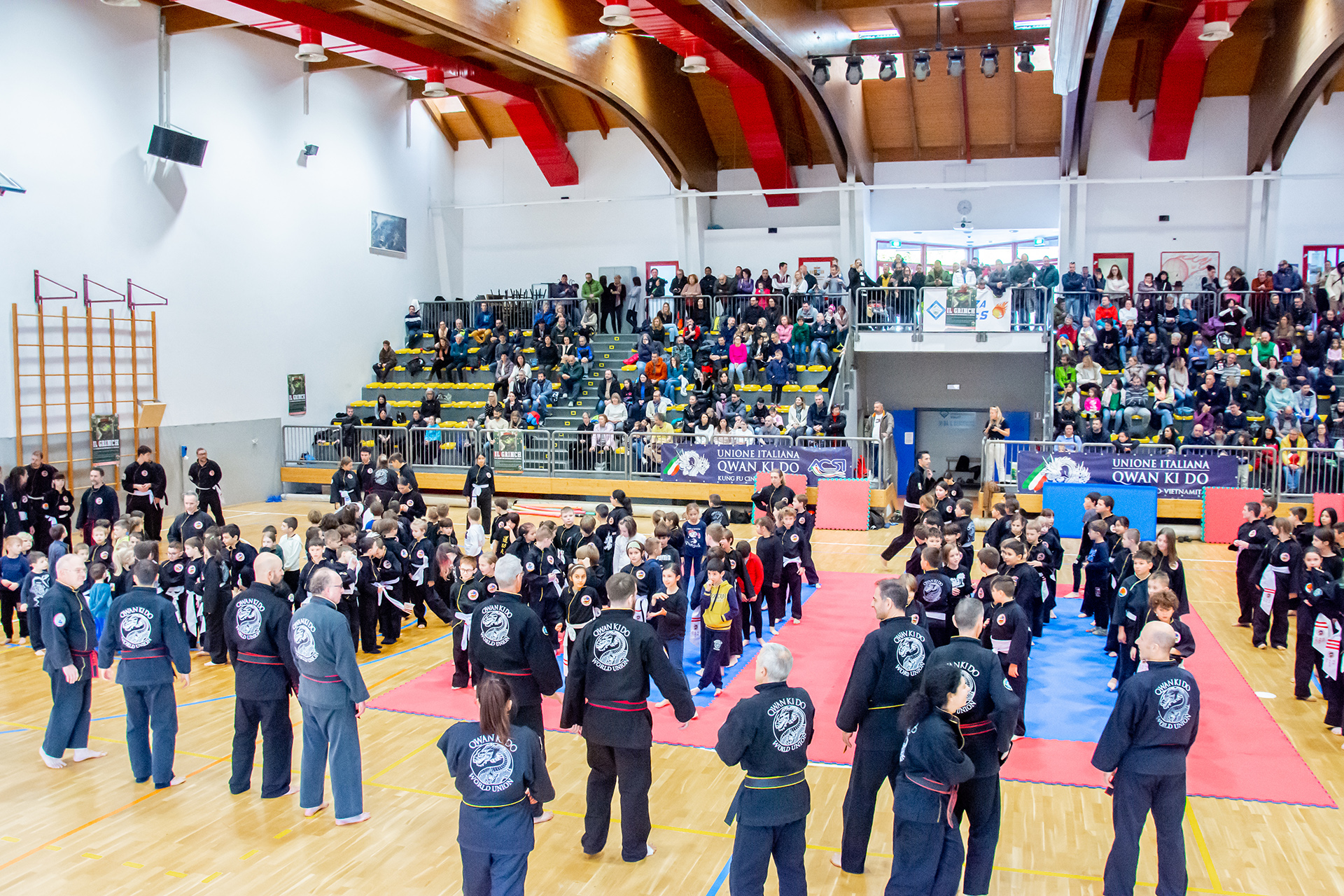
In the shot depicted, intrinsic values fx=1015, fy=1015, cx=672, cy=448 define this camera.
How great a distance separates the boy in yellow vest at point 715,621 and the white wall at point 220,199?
14.4 m

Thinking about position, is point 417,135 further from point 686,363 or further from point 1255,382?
point 1255,382

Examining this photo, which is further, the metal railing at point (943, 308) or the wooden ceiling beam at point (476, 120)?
the wooden ceiling beam at point (476, 120)

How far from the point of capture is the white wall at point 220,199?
1814 cm

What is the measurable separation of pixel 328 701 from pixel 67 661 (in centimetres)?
252

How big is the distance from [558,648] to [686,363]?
Result: 13.8 meters

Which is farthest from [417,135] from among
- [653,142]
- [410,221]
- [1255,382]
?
[1255,382]

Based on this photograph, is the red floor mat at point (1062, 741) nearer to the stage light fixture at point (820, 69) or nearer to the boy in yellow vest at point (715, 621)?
the boy in yellow vest at point (715, 621)

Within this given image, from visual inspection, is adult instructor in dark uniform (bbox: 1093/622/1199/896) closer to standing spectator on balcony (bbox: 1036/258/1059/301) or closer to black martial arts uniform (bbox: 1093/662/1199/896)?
black martial arts uniform (bbox: 1093/662/1199/896)

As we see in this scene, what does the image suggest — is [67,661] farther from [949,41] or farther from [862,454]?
[949,41]

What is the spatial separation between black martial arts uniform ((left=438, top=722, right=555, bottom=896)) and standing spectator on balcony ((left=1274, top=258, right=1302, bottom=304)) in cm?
2356

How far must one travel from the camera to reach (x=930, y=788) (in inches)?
207

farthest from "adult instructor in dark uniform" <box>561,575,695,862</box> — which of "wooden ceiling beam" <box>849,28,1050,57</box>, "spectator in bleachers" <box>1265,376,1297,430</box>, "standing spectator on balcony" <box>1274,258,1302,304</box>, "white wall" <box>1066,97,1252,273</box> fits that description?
"white wall" <box>1066,97,1252,273</box>

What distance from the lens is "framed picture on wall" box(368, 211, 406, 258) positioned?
26500 millimetres

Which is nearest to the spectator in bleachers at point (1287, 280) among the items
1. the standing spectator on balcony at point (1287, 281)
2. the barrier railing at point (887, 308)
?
the standing spectator on balcony at point (1287, 281)
